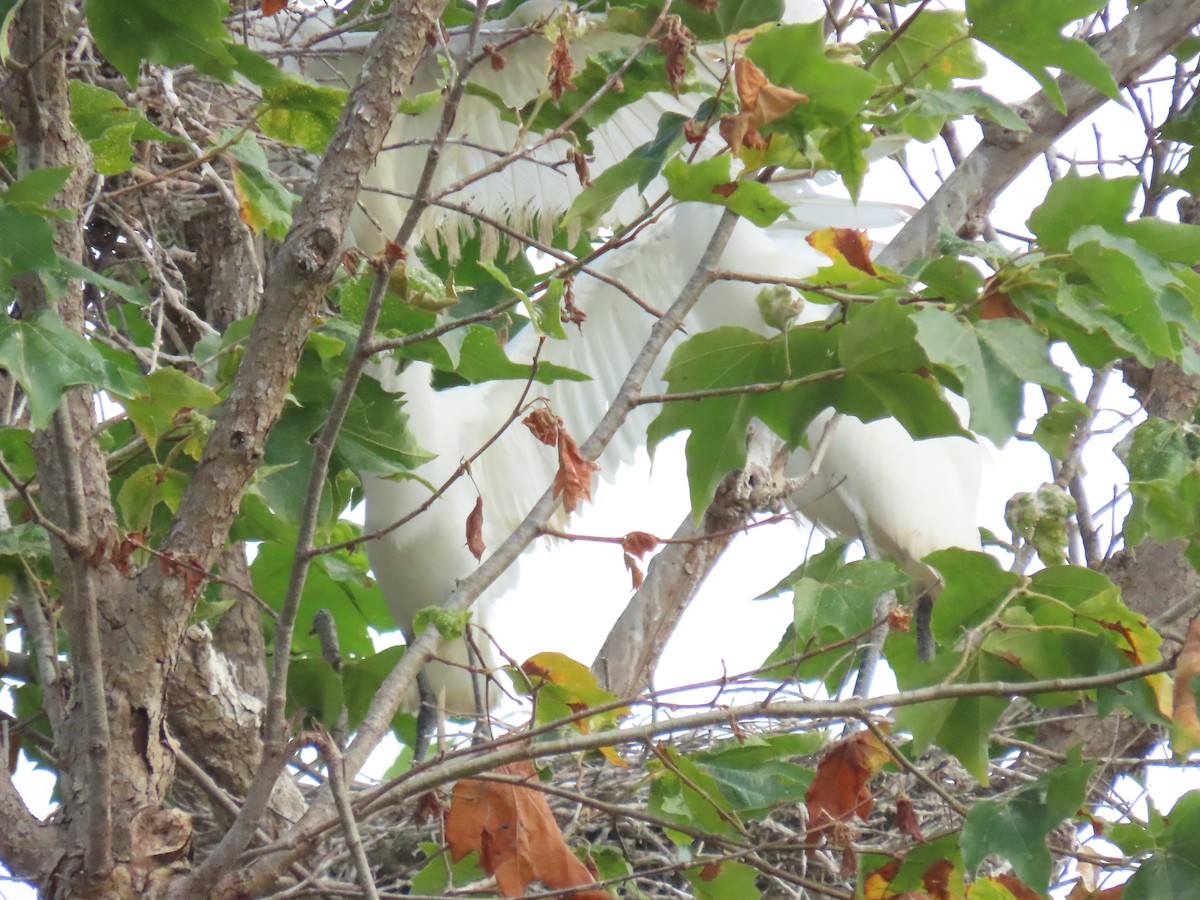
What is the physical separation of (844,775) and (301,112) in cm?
88

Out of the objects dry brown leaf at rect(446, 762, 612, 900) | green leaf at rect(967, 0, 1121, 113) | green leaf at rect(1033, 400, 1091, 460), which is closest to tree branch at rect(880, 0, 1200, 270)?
green leaf at rect(1033, 400, 1091, 460)

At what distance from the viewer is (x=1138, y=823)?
122 cm

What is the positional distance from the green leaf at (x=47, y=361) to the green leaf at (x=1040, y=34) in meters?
0.77

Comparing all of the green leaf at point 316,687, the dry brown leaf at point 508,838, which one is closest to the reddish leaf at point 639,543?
the dry brown leaf at point 508,838

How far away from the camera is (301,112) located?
139cm

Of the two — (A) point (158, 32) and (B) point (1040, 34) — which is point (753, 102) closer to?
(B) point (1040, 34)

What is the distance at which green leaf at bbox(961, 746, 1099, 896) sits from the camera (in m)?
1.04

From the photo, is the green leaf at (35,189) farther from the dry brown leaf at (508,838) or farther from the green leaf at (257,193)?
the dry brown leaf at (508,838)

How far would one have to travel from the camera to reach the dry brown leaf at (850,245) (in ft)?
3.36

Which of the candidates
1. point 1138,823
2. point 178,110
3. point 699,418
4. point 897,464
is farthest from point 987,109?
point 897,464

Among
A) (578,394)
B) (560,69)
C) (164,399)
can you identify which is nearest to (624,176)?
(560,69)

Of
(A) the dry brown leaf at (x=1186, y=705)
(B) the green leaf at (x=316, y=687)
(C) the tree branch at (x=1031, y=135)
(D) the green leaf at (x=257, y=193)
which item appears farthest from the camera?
(B) the green leaf at (x=316, y=687)

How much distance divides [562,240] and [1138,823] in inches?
82.2

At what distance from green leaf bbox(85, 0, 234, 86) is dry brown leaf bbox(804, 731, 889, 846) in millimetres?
806
